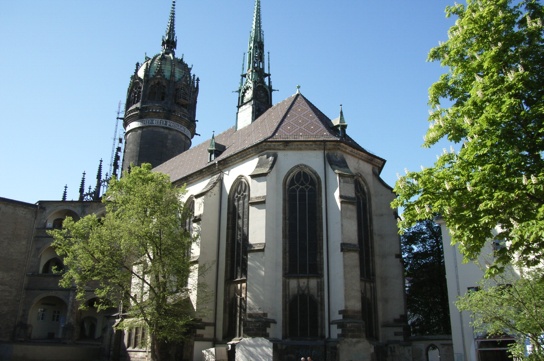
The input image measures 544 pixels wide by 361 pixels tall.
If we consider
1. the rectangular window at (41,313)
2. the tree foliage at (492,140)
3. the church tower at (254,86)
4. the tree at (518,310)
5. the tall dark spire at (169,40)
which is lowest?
the tree at (518,310)

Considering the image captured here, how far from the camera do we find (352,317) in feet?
58.5

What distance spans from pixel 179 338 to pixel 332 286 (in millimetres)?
5977

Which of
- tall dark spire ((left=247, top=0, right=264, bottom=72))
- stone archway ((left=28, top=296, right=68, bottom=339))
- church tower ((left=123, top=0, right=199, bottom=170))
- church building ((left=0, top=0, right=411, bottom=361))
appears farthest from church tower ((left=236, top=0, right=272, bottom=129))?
stone archway ((left=28, top=296, right=68, bottom=339))

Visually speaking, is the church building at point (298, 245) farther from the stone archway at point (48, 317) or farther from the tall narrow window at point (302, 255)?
the stone archway at point (48, 317)

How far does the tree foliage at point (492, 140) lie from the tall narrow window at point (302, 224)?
875cm

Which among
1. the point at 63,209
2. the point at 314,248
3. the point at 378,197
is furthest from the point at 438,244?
the point at 63,209

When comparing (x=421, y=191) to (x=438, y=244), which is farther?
(x=438, y=244)

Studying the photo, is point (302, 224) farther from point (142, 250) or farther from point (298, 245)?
point (142, 250)

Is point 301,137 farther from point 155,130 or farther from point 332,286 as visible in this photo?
point 155,130

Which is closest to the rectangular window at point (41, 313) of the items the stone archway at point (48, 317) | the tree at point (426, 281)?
the stone archway at point (48, 317)

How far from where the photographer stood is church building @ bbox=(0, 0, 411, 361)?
59.7ft

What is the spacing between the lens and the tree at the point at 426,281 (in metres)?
27.9

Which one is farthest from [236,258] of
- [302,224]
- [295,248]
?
[302,224]

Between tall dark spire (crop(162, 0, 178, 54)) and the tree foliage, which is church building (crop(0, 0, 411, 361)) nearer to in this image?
the tree foliage
